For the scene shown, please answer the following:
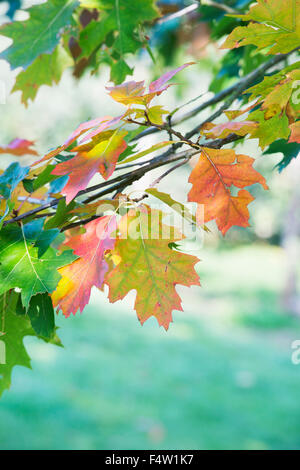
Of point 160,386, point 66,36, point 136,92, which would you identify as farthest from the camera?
point 160,386

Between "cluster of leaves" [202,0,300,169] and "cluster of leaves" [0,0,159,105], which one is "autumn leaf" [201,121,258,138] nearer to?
"cluster of leaves" [202,0,300,169]

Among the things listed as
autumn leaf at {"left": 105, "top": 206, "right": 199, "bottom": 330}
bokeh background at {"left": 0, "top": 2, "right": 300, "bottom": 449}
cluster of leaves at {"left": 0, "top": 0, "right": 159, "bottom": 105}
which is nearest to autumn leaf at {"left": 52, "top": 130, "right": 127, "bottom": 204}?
autumn leaf at {"left": 105, "top": 206, "right": 199, "bottom": 330}

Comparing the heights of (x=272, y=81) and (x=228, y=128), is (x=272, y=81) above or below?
above

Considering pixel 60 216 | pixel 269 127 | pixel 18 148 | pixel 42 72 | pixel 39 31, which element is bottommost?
pixel 60 216

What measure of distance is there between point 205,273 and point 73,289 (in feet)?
32.2

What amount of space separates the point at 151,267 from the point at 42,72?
1.09 m

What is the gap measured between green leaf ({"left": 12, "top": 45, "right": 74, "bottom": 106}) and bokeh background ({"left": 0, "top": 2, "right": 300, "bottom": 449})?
9.5 inches

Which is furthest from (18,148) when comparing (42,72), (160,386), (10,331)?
(160,386)

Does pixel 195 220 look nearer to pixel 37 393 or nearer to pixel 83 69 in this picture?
pixel 83 69

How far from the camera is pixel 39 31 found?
4.17 feet

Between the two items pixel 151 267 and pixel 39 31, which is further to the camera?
pixel 39 31

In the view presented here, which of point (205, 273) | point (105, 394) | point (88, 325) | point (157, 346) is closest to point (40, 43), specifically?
point (105, 394)

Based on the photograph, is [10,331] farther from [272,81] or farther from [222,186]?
Answer: [272,81]

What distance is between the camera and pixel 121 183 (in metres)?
0.79
